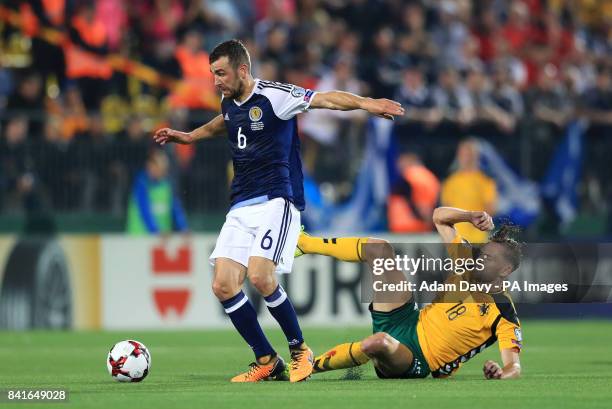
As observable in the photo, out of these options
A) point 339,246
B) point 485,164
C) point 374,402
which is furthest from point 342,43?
point 374,402

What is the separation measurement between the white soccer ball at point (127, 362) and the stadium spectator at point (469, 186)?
861 cm

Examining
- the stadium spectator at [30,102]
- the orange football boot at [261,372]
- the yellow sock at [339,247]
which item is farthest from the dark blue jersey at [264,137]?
the stadium spectator at [30,102]

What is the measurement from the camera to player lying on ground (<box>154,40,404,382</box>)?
10.3 meters

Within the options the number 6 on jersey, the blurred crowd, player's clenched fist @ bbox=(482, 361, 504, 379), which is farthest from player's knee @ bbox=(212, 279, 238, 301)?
the blurred crowd

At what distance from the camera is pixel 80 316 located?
18172mm

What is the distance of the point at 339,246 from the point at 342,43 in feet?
33.5

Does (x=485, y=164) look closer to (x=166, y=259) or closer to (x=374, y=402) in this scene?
(x=166, y=259)

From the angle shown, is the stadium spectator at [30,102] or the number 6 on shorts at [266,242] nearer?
the number 6 on shorts at [266,242]

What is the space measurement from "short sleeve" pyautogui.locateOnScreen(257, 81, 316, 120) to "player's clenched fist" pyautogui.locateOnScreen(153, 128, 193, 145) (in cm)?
96

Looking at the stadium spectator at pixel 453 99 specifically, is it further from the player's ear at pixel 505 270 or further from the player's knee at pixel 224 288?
the player's knee at pixel 224 288

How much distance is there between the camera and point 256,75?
1919cm

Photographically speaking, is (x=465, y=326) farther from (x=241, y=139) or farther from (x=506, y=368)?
(x=241, y=139)

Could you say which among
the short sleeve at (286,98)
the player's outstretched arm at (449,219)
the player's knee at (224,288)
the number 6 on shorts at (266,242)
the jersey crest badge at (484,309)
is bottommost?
the jersey crest badge at (484,309)

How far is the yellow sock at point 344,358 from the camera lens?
A: 33.1 ft
